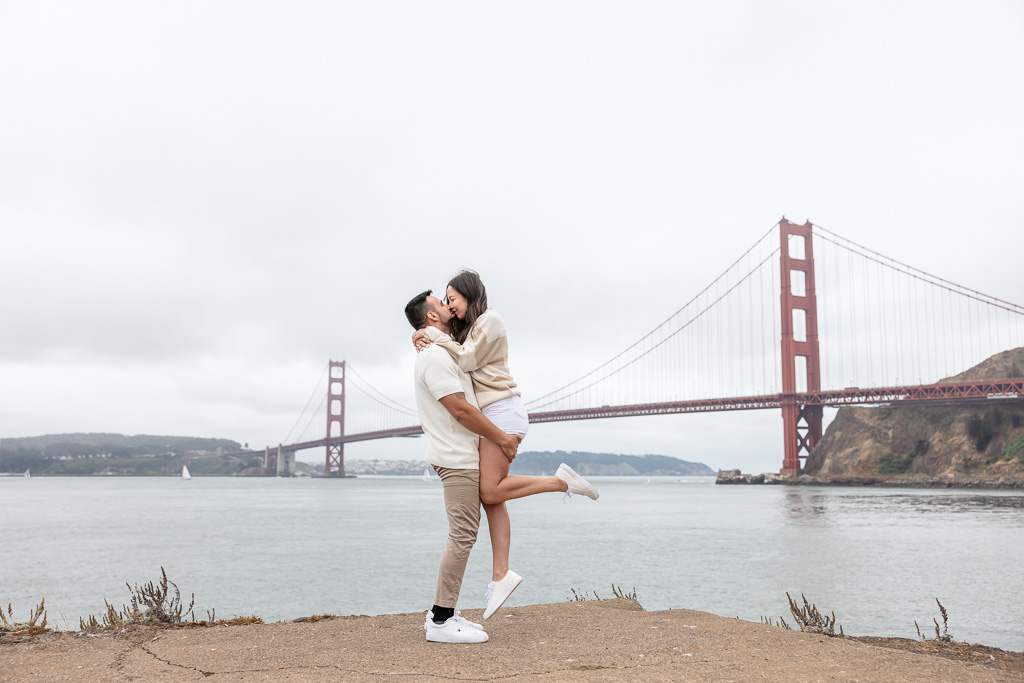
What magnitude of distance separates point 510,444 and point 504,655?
0.77 meters

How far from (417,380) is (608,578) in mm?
9567

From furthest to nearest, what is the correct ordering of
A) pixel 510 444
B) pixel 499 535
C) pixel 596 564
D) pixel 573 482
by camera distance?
1. pixel 596 564
2. pixel 573 482
3. pixel 499 535
4. pixel 510 444

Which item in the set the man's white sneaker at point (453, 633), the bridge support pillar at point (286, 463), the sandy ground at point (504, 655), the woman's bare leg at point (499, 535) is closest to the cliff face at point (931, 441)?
the sandy ground at point (504, 655)

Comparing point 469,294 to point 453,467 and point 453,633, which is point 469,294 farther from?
point 453,633

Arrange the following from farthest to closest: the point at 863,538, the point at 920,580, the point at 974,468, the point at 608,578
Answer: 1. the point at 974,468
2. the point at 863,538
3. the point at 608,578
4. the point at 920,580

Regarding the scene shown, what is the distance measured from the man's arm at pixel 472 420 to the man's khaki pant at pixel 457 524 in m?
0.17

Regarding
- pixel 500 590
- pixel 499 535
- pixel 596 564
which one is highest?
pixel 499 535

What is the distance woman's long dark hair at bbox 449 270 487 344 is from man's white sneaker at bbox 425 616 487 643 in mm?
1116

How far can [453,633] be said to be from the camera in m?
3.11

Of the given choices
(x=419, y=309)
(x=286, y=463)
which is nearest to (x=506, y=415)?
(x=419, y=309)

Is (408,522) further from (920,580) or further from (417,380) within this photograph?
(417,380)

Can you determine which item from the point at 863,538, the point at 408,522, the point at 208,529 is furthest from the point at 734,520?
the point at 208,529

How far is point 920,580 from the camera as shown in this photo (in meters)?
11.1

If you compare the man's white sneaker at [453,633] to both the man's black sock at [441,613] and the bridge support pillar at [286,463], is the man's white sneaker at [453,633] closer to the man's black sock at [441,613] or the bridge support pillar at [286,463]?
the man's black sock at [441,613]
